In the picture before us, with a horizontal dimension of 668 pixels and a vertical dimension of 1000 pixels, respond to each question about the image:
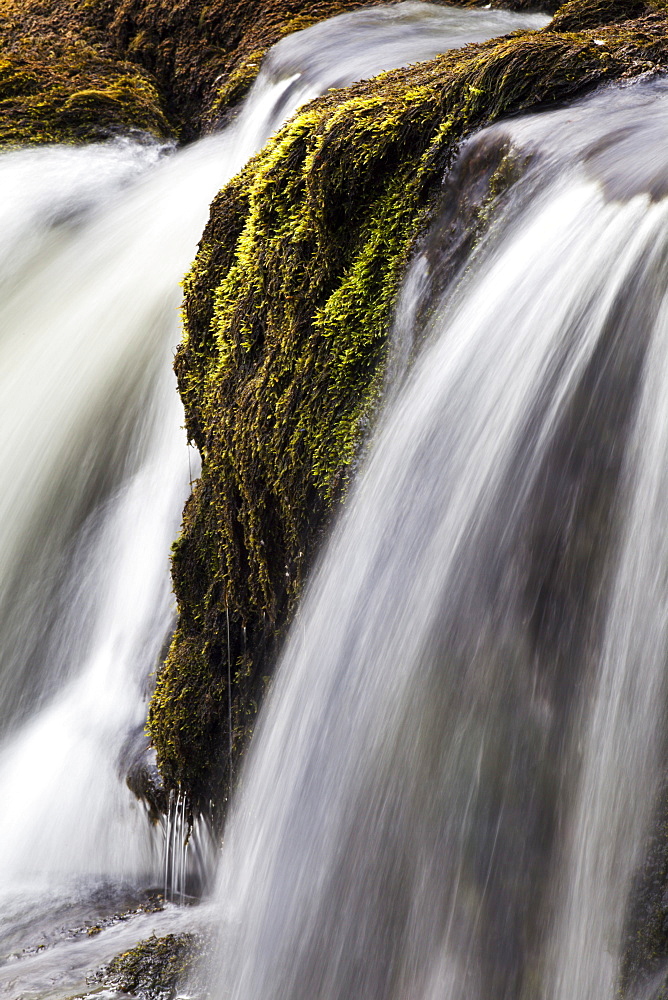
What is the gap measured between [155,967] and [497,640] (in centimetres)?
142

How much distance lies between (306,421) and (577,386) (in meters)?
0.92

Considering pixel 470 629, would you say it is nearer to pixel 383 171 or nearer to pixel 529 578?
pixel 529 578

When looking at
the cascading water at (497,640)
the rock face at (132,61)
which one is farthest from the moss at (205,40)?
the cascading water at (497,640)

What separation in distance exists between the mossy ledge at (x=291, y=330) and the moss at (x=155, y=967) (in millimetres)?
486

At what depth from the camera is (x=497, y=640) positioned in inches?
75.2

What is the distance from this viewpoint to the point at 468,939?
1835 mm

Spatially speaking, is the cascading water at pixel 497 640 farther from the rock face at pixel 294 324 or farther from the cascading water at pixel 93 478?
the cascading water at pixel 93 478

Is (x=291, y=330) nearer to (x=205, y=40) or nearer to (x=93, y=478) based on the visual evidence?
(x=93, y=478)

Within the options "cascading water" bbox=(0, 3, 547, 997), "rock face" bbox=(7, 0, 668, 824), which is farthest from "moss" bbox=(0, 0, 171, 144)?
"rock face" bbox=(7, 0, 668, 824)

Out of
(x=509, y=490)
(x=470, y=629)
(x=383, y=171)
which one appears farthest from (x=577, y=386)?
(x=383, y=171)

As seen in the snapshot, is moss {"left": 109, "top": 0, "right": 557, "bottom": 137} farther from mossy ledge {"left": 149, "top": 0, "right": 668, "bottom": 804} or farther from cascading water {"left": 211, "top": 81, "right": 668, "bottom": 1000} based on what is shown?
cascading water {"left": 211, "top": 81, "right": 668, "bottom": 1000}

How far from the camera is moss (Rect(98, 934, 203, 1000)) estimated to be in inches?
92.8

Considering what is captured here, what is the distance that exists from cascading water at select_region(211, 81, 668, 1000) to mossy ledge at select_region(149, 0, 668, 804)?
15 cm

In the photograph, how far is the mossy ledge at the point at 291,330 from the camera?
2.52m
